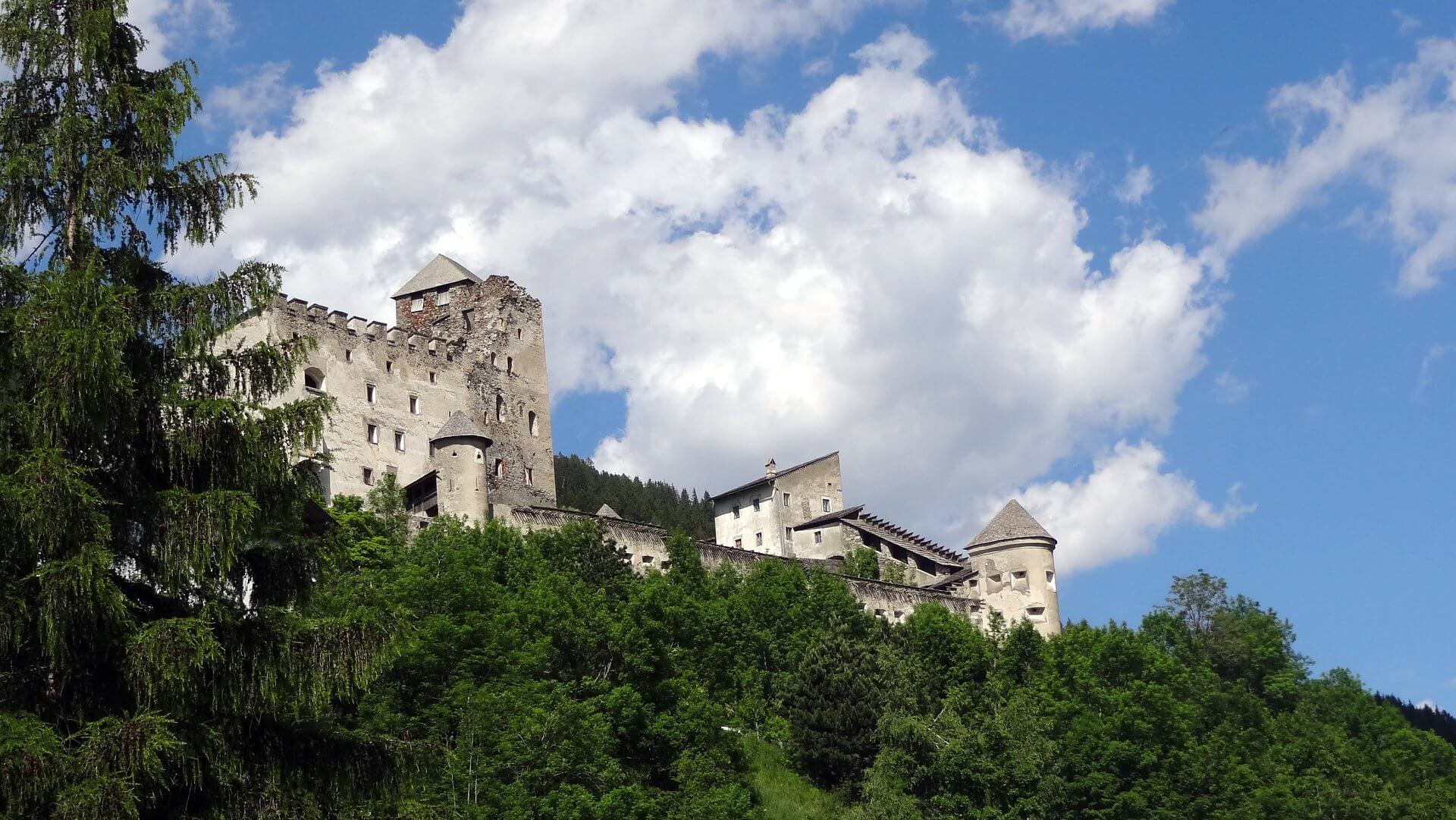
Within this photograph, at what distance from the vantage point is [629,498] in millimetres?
124562

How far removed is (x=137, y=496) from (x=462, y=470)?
156ft

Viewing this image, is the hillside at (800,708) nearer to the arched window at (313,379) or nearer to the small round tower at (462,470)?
the small round tower at (462,470)

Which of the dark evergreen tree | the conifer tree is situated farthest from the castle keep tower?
the conifer tree

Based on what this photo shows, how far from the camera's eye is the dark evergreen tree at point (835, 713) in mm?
52781

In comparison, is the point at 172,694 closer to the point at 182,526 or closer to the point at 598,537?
the point at 182,526

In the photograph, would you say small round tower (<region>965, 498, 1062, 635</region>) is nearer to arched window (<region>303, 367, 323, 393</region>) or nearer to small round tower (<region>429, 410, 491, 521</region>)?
small round tower (<region>429, 410, 491, 521</region>)

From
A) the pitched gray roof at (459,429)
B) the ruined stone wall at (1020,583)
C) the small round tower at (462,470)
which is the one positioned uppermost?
the pitched gray roof at (459,429)

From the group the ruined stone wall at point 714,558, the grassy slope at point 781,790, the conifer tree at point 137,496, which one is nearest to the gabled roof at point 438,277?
the ruined stone wall at point 714,558

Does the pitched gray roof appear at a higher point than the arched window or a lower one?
lower

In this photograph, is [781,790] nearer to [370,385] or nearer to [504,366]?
[370,385]

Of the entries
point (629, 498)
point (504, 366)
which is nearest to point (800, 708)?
point (504, 366)

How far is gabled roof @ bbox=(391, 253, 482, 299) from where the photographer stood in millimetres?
78250

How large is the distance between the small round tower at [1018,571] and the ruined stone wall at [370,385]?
2404 centimetres

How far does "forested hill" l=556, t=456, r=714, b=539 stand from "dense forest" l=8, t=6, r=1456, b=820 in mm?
45419
